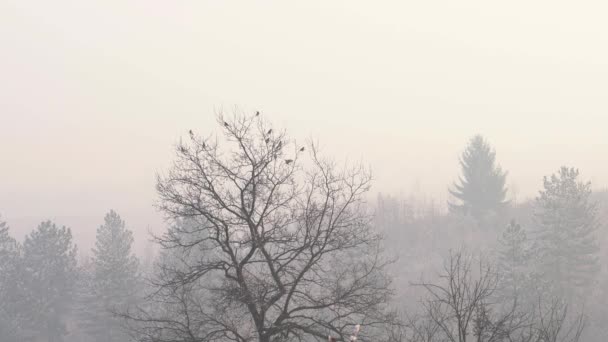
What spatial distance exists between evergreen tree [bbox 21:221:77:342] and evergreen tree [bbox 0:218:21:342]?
39.3 inches

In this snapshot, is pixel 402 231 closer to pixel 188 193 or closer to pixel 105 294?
pixel 105 294

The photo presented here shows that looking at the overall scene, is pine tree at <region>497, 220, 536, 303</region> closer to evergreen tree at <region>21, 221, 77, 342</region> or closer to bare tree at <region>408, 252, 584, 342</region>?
bare tree at <region>408, 252, 584, 342</region>

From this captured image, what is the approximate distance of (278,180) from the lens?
13219 millimetres

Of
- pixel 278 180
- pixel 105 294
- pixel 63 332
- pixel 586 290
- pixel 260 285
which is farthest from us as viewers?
pixel 63 332

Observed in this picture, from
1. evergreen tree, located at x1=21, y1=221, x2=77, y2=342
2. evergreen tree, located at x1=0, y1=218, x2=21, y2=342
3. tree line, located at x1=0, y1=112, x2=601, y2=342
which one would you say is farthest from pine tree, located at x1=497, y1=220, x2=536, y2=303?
evergreen tree, located at x1=21, y1=221, x2=77, y2=342

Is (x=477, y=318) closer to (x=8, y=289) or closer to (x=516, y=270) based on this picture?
(x=516, y=270)

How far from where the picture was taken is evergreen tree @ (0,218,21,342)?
1778 inches

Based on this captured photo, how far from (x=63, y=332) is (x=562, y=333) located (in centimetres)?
5145

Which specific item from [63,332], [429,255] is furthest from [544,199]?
[63,332]

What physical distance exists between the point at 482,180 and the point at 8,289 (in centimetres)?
6264

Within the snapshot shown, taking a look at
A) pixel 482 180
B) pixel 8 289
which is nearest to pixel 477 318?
pixel 8 289

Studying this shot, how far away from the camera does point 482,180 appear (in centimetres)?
6981

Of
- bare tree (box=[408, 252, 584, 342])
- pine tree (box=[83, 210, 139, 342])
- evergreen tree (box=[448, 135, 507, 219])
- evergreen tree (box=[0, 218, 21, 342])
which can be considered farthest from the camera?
evergreen tree (box=[448, 135, 507, 219])

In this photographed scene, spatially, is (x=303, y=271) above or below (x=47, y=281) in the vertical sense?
below
